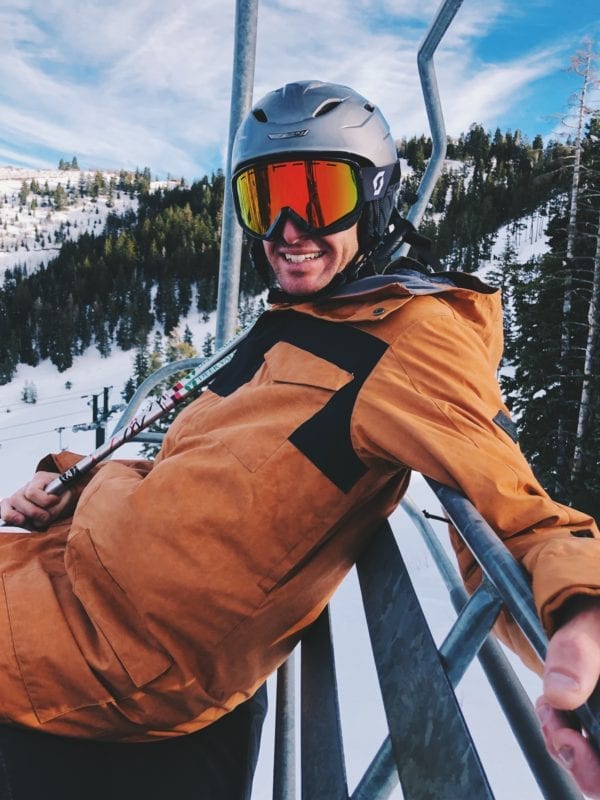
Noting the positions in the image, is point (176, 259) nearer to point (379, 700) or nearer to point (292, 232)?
point (379, 700)

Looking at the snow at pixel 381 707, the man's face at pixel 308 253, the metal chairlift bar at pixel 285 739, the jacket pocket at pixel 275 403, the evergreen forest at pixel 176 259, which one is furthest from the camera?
the evergreen forest at pixel 176 259

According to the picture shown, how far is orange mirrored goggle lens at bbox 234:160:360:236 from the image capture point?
5.32 feet

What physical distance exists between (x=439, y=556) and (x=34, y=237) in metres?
143

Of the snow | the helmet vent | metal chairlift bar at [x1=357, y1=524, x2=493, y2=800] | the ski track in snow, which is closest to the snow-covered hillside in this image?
the ski track in snow

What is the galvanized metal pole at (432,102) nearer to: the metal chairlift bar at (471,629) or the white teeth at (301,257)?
the white teeth at (301,257)

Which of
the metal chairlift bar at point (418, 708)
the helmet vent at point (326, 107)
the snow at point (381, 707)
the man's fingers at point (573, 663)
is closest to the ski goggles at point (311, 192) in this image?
the helmet vent at point (326, 107)

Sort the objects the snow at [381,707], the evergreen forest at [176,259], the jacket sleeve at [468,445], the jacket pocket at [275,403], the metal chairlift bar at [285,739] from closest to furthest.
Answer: the jacket sleeve at [468,445], the jacket pocket at [275,403], the metal chairlift bar at [285,739], the snow at [381,707], the evergreen forest at [176,259]

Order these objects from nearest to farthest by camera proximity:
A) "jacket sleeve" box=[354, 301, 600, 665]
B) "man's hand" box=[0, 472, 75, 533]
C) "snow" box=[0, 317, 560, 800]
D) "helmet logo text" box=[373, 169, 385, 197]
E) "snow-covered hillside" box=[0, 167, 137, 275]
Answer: "jacket sleeve" box=[354, 301, 600, 665]
"helmet logo text" box=[373, 169, 385, 197]
"man's hand" box=[0, 472, 75, 533]
"snow" box=[0, 317, 560, 800]
"snow-covered hillside" box=[0, 167, 137, 275]

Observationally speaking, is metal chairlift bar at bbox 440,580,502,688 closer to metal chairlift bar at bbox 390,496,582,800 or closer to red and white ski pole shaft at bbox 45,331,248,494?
metal chairlift bar at bbox 390,496,582,800

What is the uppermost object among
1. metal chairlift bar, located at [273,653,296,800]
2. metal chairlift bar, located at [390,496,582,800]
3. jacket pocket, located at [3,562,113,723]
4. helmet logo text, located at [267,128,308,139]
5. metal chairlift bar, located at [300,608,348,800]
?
helmet logo text, located at [267,128,308,139]

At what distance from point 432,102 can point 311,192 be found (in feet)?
3.30

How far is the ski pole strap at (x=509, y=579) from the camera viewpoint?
0.58 meters

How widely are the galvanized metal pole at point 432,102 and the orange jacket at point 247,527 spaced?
943 millimetres

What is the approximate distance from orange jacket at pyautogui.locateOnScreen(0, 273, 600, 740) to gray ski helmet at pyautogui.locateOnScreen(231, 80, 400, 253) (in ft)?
1.87
